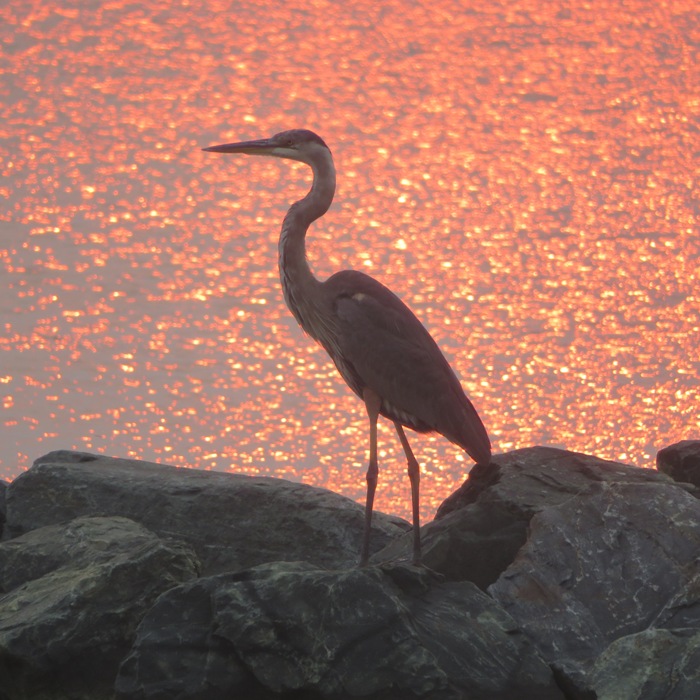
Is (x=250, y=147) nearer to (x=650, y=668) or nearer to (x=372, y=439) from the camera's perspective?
(x=372, y=439)

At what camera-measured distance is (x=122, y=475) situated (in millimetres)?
10156

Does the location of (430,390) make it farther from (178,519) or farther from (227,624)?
(227,624)

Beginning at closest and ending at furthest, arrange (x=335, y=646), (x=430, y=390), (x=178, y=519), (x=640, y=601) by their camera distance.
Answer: (x=335, y=646) < (x=640, y=601) < (x=430, y=390) < (x=178, y=519)

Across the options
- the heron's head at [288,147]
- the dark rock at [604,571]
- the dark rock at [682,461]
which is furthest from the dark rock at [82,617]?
the dark rock at [682,461]

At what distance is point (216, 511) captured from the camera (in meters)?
9.78

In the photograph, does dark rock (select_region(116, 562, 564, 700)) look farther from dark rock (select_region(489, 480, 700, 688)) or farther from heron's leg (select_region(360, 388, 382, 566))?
heron's leg (select_region(360, 388, 382, 566))

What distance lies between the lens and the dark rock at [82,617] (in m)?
7.20

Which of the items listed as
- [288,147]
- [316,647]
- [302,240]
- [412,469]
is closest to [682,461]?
[412,469]

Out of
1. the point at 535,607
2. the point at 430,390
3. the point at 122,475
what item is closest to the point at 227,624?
the point at 535,607

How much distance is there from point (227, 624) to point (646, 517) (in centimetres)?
290

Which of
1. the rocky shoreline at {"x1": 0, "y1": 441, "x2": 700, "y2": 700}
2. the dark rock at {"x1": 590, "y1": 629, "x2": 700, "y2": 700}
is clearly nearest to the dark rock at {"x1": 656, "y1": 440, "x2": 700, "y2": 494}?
the rocky shoreline at {"x1": 0, "y1": 441, "x2": 700, "y2": 700}

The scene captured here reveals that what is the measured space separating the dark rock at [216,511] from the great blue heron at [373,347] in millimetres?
680

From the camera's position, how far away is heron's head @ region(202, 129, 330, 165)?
9.89 m

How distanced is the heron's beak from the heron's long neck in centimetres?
52
